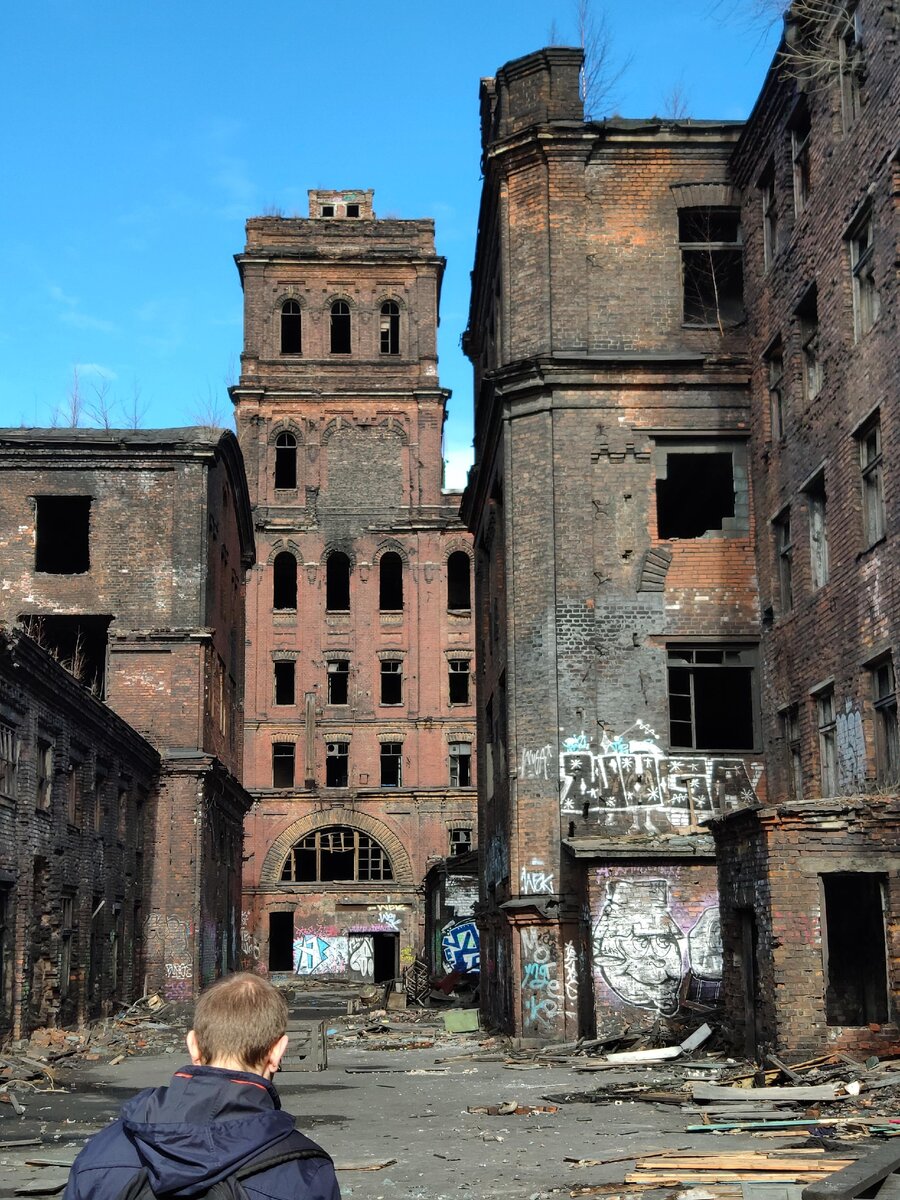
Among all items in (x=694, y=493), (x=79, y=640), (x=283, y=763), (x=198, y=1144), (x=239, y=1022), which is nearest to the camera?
(x=198, y=1144)

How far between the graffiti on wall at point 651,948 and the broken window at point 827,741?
2893 mm

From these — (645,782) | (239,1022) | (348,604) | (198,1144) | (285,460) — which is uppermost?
(285,460)

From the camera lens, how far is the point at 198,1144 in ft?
10.4

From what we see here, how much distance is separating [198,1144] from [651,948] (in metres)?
19.5

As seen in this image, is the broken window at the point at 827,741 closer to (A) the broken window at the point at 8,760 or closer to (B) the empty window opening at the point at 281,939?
(A) the broken window at the point at 8,760

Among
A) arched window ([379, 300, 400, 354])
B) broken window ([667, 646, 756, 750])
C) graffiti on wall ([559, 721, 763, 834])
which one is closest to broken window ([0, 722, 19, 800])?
graffiti on wall ([559, 721, 763, 834])

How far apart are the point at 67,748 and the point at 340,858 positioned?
2792cm

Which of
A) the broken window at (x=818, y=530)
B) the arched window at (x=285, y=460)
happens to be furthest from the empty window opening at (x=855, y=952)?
the arched window at (x=285, y=460)

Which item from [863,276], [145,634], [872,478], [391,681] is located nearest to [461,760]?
[391,681]

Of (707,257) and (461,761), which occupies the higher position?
(707,257)

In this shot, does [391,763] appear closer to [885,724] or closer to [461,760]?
[461,760]

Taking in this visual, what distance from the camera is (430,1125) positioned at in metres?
14.3

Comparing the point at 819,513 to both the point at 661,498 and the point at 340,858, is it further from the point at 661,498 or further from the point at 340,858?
the point at 340,858

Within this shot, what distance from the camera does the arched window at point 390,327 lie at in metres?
57.1
